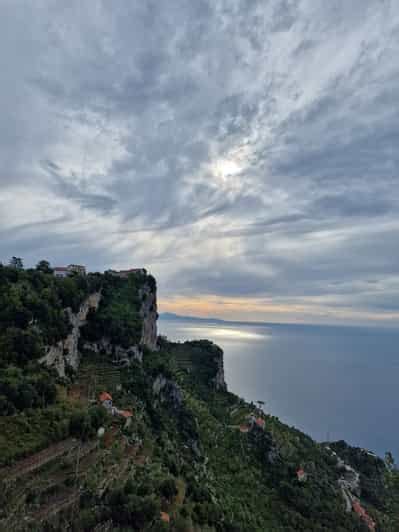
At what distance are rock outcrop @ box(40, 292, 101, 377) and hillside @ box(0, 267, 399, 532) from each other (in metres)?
0.25

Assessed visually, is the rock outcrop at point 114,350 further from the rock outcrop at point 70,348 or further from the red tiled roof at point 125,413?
the red tiled roof at point 125,413

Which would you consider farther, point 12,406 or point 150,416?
point 150,416

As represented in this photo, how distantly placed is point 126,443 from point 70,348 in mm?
17339

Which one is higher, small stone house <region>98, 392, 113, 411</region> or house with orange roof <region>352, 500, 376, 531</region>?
small stone house <region>98, 392, 113, 411</region>

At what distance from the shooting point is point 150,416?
3956 centimetres

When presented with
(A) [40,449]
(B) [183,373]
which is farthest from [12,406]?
(B) [183,373]

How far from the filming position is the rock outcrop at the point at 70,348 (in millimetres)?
33906

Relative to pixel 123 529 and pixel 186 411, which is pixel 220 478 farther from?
pixel 123 529

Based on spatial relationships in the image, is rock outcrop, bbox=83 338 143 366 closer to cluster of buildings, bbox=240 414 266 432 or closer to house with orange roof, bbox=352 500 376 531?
cluster of buildings, bbox=240 414 266 432

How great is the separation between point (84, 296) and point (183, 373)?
3457 centimetres

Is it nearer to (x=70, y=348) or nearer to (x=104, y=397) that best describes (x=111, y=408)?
(x=104, y=397)

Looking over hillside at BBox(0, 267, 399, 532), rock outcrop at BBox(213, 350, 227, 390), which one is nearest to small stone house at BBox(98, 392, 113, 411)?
hillside at BBox(0, 267, 399, 532)

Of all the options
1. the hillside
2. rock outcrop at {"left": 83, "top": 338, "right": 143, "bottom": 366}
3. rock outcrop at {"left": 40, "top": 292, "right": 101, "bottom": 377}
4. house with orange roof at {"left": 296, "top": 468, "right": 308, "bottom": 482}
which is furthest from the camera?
rock outcrop at {"left": 83, "top": 338, "right": 143, "bottom": 366}

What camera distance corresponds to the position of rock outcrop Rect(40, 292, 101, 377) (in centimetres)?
3391
